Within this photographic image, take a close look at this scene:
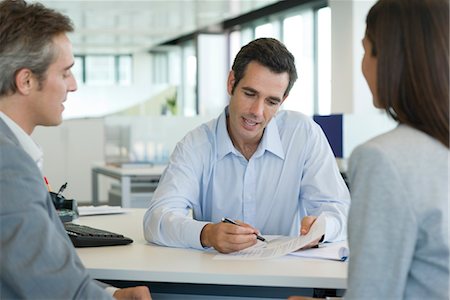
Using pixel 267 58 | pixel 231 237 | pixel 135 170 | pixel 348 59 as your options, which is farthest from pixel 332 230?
pixel 348 59

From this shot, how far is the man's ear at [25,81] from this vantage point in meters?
1.58

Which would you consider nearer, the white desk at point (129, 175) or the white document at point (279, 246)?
the white document at point (279, 246)

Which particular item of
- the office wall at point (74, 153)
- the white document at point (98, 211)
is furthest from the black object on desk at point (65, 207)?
the office wall at point (74, 153)

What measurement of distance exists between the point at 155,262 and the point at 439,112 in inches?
37.4

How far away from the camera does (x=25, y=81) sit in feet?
5.21

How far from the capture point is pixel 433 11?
1243 millimetres

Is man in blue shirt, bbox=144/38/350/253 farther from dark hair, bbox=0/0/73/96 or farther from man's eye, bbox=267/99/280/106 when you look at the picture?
dark hair, bbox=0/0/73/96

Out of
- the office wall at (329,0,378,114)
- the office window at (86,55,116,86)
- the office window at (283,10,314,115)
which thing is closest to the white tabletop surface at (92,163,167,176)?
the office wall at (329,0,378,114)

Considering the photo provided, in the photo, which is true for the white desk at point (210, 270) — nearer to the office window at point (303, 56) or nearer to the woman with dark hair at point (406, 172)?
the woman with dark hair at point (406, 172)

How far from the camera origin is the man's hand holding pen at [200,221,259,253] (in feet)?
6.39

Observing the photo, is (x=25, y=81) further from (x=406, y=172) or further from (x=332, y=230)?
(x=332, y=230)

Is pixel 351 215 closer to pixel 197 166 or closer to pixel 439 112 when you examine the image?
pixel 439 112

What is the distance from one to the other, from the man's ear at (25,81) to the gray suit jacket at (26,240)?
0.70 ft

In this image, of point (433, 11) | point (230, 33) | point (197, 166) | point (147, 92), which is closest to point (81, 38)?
point (230, 33)
